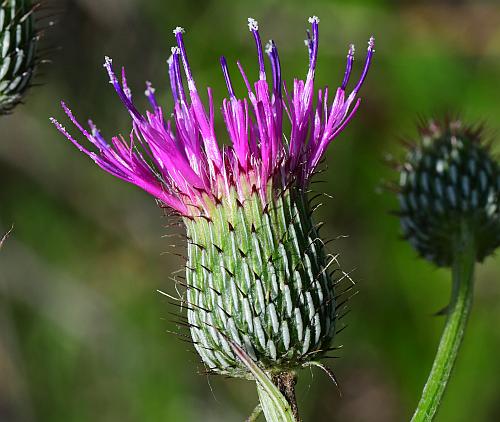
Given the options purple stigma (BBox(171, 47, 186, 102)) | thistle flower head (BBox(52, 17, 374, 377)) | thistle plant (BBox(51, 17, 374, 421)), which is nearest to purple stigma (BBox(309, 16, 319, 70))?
thistle plant (BBox(51, 17, 374, 421))

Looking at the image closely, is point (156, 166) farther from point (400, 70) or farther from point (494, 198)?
point (400, 70)

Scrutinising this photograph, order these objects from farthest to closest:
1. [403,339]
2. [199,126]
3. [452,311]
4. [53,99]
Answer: [53,99], [403,339], [452,311], [199,126]

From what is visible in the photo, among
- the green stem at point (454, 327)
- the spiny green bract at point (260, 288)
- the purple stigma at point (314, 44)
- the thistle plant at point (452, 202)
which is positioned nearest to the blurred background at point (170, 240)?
the thistle plant at point (452, 202)

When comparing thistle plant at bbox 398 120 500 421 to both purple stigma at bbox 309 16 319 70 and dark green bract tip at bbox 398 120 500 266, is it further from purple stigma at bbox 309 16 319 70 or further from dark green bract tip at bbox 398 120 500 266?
purple stigma at bbox 309 16 319 70

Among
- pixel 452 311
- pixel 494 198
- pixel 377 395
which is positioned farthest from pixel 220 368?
pixel 377 395

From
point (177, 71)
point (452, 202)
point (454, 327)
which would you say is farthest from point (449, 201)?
point (177, 71)

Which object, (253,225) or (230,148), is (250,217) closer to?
(253,225)

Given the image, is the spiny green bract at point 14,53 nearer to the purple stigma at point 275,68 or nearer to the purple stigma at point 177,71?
the purple stigma at point 177,71
